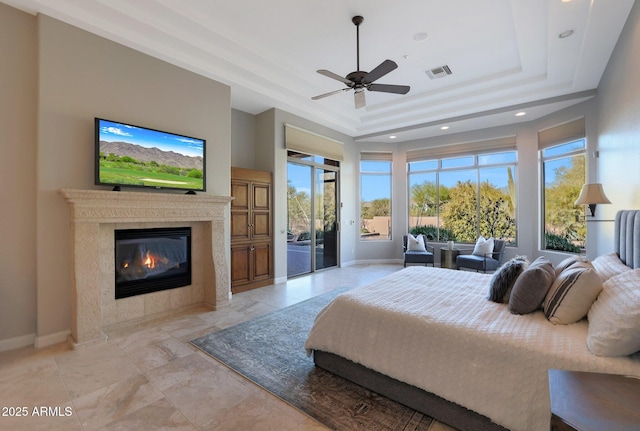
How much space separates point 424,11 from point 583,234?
4.61 meters

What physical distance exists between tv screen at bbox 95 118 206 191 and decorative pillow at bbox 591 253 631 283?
4315 mm

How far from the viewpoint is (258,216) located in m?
5.23

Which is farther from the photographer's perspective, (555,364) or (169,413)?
(169,413)

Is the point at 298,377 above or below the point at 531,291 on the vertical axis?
below

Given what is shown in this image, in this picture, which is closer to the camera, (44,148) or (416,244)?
(44,148)

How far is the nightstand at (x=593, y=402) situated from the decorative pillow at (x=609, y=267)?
1.49 m

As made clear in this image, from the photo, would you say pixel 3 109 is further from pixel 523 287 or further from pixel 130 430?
pixel 523 287

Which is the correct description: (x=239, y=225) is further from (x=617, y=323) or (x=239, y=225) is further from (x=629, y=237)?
(x=629, y=237)

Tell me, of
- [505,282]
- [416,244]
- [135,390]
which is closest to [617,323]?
[505,282]

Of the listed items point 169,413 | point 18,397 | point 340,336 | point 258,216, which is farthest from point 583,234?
point 18,397

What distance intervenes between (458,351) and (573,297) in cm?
85

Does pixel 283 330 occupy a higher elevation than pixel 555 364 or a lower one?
lower

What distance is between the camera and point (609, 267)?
2.37 meters

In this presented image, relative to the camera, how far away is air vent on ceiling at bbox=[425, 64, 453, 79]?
4.58m
